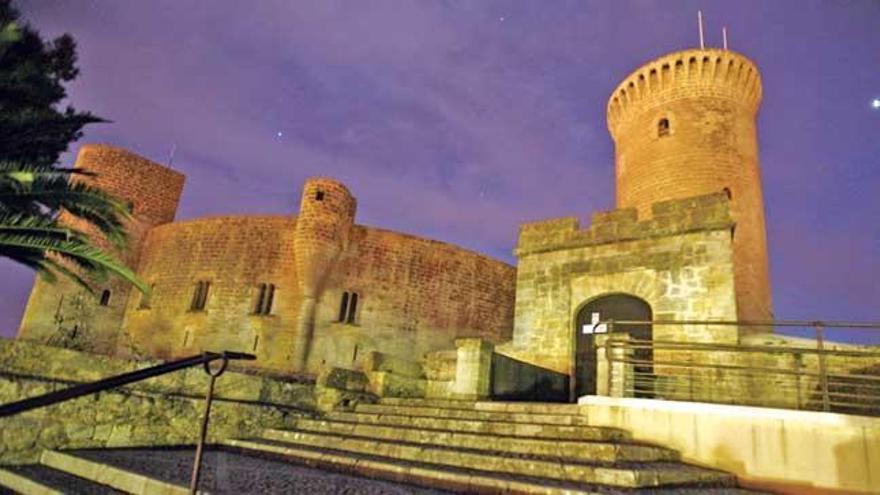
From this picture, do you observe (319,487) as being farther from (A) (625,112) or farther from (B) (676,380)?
(A) (625,112)

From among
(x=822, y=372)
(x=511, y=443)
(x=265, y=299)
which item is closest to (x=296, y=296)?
(x=265, y=299)

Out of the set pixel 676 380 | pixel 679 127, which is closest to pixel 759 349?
pixel 676 380

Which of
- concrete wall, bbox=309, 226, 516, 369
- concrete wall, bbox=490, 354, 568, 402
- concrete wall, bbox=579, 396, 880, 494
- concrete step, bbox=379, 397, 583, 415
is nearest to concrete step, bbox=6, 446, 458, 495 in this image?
concrete step, bbox=379, 397, 583, 415

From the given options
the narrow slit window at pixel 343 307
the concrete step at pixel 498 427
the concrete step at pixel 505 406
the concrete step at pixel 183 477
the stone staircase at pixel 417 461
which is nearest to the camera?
the concrete step at pixel 183 477

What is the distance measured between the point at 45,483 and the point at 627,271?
34.2 feet

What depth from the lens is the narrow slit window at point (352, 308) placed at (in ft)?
59.0

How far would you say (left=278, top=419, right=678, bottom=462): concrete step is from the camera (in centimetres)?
532

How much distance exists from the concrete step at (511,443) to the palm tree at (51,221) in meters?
3.27

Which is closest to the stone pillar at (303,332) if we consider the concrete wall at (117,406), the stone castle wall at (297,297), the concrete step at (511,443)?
the stone castle wall at (297,297)

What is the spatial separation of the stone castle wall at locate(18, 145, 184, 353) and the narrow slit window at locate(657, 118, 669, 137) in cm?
1952

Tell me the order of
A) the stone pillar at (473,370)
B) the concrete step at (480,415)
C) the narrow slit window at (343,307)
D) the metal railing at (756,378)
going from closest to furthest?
the concrete step at (480,415) < the metal railing at (756,378) < the stone pillar at (473,370) < the narrow slit window at (343,307)

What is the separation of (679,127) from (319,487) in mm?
17461

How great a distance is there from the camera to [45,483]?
165 inches

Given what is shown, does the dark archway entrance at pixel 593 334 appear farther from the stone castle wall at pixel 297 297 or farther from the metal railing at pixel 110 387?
the metal railing at pixel 110 387
